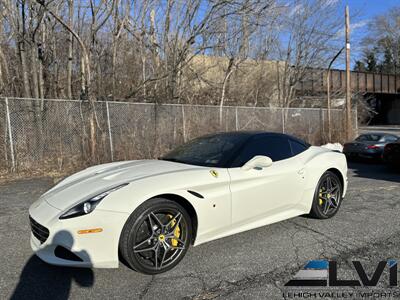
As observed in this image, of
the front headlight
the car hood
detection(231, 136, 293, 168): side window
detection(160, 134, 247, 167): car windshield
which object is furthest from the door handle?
the front headlight

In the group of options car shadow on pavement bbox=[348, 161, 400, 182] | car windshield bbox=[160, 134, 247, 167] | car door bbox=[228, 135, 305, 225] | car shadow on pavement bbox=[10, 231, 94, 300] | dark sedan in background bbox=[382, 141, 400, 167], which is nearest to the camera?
car shadow on pavement bbox=[10, 231, 94, 300]

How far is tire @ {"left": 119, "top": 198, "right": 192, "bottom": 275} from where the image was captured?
2.80m

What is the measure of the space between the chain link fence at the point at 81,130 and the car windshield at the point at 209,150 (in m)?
5.38

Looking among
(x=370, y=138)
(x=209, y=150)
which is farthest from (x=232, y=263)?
(x=370, y=138)

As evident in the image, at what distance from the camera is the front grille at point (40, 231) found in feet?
9.00

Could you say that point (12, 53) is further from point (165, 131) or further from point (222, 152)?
point (222, 152)

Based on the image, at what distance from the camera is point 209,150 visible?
402 cm

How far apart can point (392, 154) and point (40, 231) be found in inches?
365

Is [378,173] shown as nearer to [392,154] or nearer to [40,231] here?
[392,154]

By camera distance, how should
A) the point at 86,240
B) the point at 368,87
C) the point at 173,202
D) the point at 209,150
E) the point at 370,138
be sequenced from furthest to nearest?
1. the point at 368,87
2. the point at 370,138
3. the point at 209,150
4. the point at 173,202
5. the point at 86,240

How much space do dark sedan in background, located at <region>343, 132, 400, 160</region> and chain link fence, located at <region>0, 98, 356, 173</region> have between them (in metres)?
5.37

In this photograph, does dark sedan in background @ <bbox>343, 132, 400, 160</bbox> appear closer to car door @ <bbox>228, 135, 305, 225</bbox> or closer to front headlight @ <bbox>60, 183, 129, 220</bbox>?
car door @ <bbox>228, 135, 305, 225</bbox>

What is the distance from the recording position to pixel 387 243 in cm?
362

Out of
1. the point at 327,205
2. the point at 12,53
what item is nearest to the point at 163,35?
the point at 12,53
